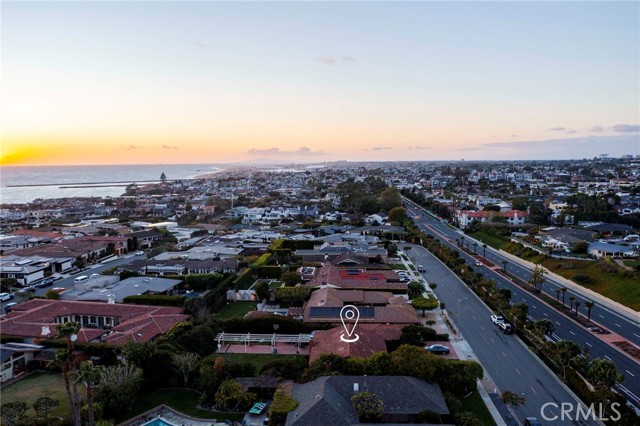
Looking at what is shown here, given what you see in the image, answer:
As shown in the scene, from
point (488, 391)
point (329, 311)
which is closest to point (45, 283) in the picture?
point (329, 311)

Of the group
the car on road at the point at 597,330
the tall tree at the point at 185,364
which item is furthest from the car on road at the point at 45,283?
the car on road at the point at 597,330

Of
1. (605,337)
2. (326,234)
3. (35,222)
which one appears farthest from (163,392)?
(35,222)

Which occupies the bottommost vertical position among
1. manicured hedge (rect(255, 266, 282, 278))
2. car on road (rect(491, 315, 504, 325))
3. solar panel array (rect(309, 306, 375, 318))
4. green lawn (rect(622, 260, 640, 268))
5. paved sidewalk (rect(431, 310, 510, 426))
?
paved sidewalk (rect(431, 310, 510, 426))

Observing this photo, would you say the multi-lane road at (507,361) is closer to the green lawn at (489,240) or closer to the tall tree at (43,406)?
the tall tree at (43,406)

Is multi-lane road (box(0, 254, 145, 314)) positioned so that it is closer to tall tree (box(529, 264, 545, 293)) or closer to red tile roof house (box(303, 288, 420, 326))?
red tile roof house (box(303, 288, 420, 326))

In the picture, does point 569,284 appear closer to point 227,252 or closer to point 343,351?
point 343,351

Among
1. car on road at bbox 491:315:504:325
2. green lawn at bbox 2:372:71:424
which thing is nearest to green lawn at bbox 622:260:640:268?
car on road at bbox 491:315:504:325
